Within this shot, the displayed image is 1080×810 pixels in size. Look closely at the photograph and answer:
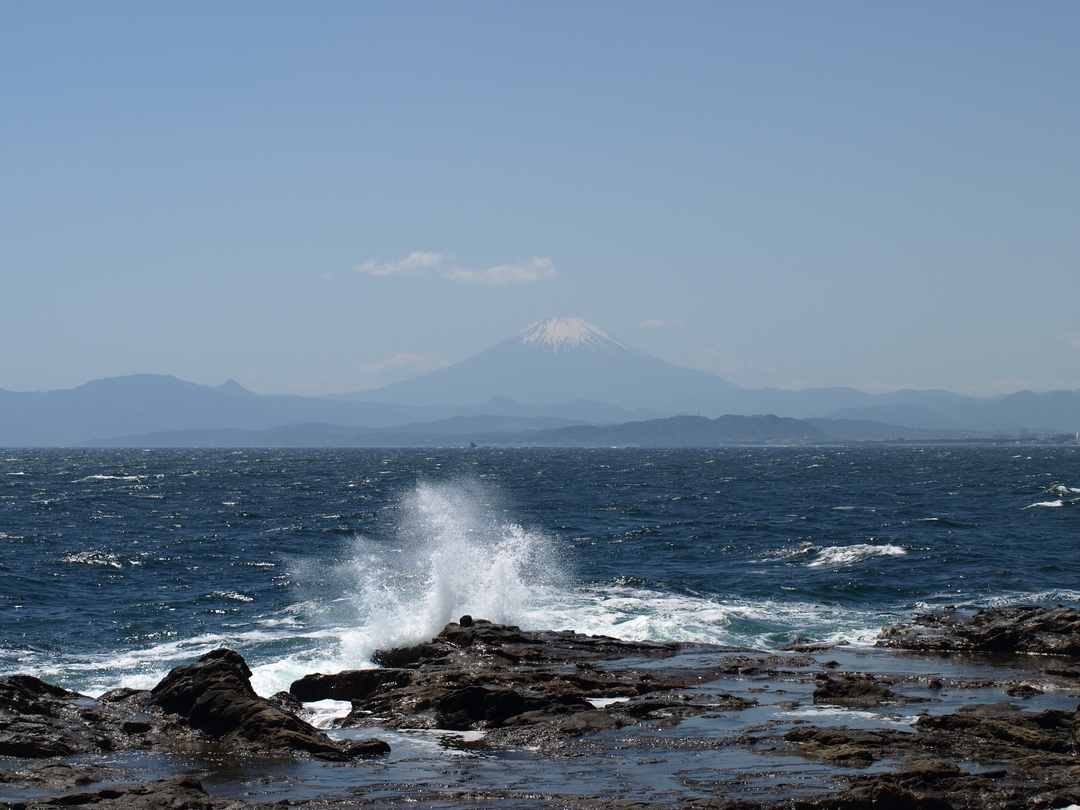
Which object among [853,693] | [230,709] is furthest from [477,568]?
[230,709]

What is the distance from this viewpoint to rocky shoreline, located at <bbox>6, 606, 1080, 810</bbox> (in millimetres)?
14633

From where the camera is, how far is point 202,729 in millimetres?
18781

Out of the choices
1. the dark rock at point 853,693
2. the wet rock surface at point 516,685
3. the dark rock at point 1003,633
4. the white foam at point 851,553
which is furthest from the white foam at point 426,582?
the dark rock at point 853,693

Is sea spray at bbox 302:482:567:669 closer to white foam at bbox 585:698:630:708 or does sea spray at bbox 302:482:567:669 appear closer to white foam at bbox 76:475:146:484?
white foam at bbox 585:698:630:708

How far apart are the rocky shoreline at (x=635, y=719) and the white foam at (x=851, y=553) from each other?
18752mm

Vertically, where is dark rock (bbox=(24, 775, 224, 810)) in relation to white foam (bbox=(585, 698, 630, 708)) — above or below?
→ above

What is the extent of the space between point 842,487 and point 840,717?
268ft

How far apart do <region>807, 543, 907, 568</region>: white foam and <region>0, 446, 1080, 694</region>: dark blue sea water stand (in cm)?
26

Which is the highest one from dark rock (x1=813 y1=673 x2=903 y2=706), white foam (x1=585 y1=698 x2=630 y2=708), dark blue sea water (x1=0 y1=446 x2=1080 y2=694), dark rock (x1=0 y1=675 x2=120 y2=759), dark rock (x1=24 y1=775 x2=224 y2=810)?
dark rock (x1=24 y1=775 x2=224 y2=810)

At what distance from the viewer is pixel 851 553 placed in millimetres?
48750

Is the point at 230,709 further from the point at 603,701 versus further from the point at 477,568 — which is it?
the point at 477,568

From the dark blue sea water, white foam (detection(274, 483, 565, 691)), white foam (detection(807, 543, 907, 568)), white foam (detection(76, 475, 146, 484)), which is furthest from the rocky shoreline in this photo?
white foam (detection(76, 475, 146, 484))

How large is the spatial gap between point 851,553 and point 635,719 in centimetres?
3145

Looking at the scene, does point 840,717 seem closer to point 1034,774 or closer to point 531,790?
point 1034,774
